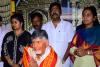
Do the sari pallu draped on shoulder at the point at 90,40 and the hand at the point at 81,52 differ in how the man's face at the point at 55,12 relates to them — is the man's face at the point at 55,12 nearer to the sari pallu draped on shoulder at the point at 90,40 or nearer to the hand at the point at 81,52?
the sari pallu draped on shoulder at the point at 90,40

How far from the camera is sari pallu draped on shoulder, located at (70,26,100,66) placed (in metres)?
6.19

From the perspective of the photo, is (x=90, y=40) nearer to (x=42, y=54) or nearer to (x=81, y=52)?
(x=81, y=52)

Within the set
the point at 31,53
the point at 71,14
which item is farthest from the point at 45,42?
the point at 71,14

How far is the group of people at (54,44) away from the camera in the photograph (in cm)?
538

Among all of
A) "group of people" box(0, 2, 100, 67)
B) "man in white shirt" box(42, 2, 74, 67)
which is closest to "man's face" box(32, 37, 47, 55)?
"group of people" box(0, 2, 100, 67)

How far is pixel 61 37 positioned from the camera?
23.4 feet

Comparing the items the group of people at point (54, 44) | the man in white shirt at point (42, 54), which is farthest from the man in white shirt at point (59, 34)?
the man in white shirt at point (42, 54)

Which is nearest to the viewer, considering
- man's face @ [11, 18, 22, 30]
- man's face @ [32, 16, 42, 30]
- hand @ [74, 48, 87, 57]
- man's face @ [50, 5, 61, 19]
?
hand @ [74, 48, 87, 57]

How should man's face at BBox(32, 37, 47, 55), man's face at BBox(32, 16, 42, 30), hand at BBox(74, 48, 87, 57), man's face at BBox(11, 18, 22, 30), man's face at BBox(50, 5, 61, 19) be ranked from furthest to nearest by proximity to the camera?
man's face at BBox(32, 16, 42, 30) < man's face at BBox(50, 5, 61, 19) < man's face at BBox(11, 18, 22, 30) < hand at BBox(74, 48, 87, 57) < man's face at BBox(32, 37, 47, 55)

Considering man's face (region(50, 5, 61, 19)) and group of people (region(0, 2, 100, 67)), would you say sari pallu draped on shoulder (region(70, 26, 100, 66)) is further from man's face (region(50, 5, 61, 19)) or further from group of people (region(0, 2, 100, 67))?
man's face (region(50, 5, 61, 19))

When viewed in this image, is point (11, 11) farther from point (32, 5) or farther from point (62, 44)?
point (62, 44)

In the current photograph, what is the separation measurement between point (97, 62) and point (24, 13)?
2.77 metres

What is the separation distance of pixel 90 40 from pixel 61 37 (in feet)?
3.26

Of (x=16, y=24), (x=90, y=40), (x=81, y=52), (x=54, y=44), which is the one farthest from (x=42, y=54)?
(x=54, y=44)
